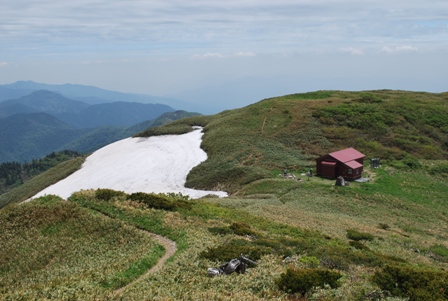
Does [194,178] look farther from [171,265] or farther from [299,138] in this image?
[171,265]

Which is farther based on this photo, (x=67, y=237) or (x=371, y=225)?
(x=371, y=225)

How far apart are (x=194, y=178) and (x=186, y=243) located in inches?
1429

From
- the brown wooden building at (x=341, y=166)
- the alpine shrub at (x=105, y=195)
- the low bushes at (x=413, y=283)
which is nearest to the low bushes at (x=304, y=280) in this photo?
the low bushes at (x=413, y=283)

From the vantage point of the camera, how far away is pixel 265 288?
1462 cm

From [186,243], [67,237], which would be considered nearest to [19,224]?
[67,237]

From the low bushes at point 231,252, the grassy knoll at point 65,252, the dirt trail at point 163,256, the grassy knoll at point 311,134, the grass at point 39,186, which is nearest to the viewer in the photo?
the grassy knoll at point 65,252

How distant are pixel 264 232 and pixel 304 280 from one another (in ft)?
35.8

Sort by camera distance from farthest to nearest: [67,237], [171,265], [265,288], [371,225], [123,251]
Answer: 1. [371,225]
2. [67,237]
3. [123,251]
4. [171,265]
5. [265,288]

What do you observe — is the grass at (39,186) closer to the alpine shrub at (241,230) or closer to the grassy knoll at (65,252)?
the grassy knoll at (65,252)

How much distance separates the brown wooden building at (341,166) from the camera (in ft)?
167

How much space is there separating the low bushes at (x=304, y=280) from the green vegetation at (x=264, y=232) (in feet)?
0.13

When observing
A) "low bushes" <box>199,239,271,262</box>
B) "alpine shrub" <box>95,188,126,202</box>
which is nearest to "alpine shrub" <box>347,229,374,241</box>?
"low bushes" <box>199,239,271,262</box>

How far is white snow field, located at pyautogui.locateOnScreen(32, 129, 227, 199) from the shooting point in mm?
56281

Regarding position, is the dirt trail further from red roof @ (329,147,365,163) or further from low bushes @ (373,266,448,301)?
red roof @ (329,147,365,163)
